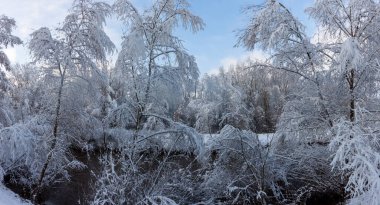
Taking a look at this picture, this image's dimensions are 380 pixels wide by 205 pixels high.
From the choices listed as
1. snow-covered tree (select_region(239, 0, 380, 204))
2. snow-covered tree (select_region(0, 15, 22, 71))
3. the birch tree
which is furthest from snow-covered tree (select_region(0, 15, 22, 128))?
snow-covered tree (select_region(239, 0, 380, 204))

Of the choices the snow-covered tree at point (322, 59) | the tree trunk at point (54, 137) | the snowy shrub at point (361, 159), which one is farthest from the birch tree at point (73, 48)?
the snowy shrub at point (361, 159)

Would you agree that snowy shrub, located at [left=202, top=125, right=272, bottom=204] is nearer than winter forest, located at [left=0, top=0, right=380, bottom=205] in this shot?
No

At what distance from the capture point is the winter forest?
31.7 ft

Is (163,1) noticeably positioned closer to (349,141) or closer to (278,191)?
(349,141)

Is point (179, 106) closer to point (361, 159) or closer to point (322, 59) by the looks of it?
point (322, 59)

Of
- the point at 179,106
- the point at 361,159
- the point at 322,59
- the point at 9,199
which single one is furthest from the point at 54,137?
the point at 361,159

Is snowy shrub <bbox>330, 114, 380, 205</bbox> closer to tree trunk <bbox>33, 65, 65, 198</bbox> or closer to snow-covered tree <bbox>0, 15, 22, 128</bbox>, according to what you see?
tree trunk <bbox>33, 65, 65, 198</bbox>

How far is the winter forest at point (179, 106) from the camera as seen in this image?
967cm

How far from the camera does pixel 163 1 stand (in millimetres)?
10438

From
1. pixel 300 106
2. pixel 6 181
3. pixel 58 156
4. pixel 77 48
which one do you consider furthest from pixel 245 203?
pixel 6 181

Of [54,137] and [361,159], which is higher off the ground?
[54,137]

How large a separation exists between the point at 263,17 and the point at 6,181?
1112 centimetres

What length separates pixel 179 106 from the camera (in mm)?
12211

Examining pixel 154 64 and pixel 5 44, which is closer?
pixel 154 64
